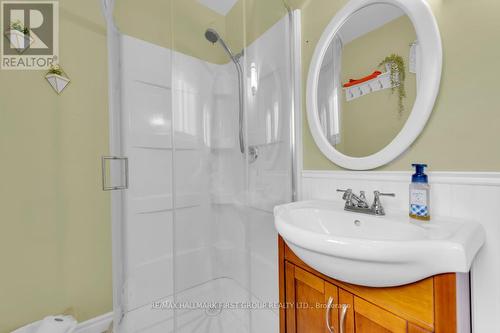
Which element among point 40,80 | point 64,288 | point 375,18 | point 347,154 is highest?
point 375,18

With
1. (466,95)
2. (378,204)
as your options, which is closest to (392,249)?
(378,204)

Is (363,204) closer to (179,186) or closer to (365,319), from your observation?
(365,319)

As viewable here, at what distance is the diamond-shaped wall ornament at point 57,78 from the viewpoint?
1210mm

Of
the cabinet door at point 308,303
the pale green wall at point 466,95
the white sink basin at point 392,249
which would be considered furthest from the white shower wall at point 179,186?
the pale green wall at point 466,95

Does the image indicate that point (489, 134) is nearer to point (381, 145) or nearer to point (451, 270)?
point (381, 145)

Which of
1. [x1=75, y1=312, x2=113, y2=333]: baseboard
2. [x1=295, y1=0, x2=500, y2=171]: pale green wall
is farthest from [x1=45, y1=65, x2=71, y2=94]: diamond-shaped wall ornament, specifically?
[x1=295, y1=0, x2=500, y2=171]: pale green wall

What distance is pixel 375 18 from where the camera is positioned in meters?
0.91

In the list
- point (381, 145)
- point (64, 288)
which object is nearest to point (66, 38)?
point (64, 288)

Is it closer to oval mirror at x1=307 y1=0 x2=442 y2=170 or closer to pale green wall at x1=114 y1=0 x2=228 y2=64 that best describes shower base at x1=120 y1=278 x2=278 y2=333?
oval mirror at x1=307 y1=0 x2=442 y2=170

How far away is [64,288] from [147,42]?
146 centimetres

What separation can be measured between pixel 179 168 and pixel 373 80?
2.95 ft

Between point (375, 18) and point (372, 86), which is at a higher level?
point (375, 18)

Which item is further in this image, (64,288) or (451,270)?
(64,288)

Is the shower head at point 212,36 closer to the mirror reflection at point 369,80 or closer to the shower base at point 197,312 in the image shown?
the mirror reflection at point 369,80
